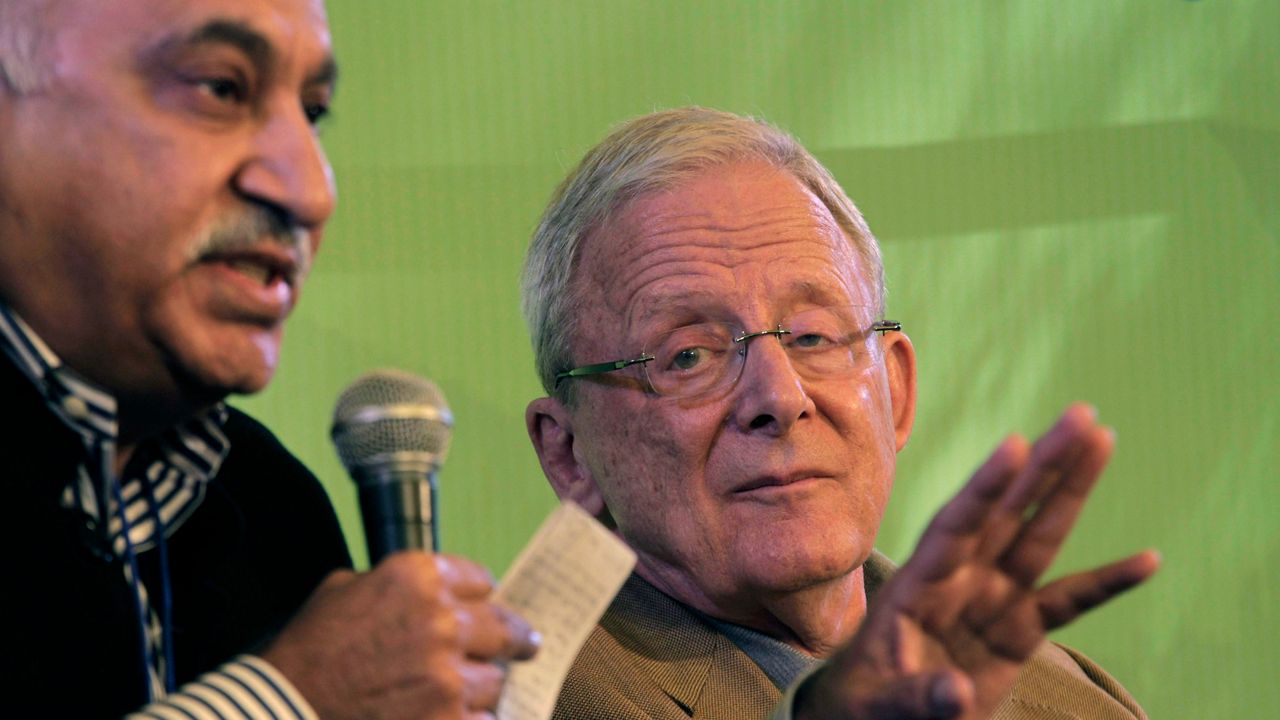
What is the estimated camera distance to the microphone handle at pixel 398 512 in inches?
51.6

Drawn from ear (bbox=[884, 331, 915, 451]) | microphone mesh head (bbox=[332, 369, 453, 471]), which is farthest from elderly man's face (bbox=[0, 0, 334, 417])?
ear (bbox=[884, 331, 915, 451])

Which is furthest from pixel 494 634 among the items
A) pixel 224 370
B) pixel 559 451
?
pixel 559 451

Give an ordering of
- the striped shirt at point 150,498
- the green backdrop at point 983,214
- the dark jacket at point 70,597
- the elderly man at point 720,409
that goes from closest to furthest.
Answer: the striped shirt at point 150,498 → the dark jacket at point 70,597 → the elderly man at point 720,409 → the green backdrop at point 983,214

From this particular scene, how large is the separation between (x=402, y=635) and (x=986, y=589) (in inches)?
24.1

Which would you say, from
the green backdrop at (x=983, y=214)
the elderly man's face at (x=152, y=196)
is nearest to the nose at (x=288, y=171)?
the elderly man's face at (x=152, y=196)

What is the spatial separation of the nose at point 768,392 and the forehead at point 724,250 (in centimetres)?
8

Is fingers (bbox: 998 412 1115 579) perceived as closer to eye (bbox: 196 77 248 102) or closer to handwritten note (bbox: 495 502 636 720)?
handwritten note (bbox: 495 502 636 720)

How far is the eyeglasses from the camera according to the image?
2.25m

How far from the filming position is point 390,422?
1.33 m

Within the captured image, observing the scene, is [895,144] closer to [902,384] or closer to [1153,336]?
[1153,336]

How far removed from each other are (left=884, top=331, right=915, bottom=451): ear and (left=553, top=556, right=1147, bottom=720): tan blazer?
0.46 meters

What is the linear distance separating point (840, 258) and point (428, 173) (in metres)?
1.65

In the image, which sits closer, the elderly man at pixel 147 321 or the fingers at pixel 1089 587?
the elderly man at pixel 147 321

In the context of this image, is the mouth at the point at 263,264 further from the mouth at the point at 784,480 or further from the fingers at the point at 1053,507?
the mouth at the point at 784,480
